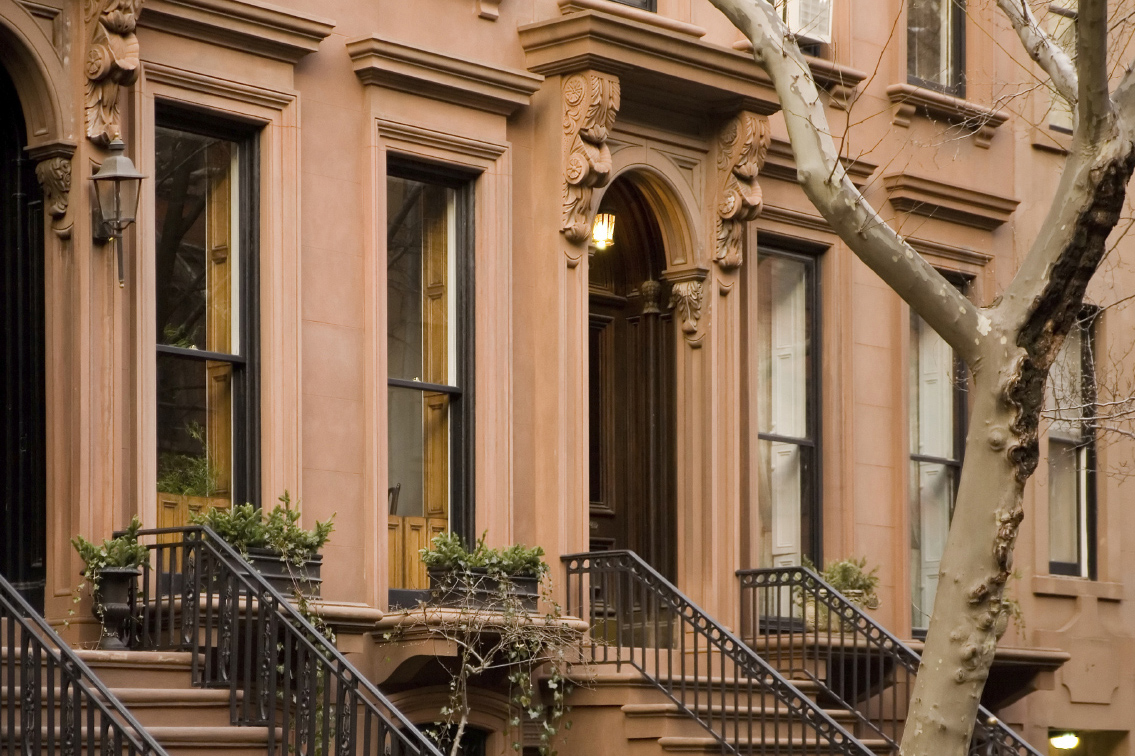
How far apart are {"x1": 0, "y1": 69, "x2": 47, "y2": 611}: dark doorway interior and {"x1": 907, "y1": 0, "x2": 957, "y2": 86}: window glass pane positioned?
28.4ft

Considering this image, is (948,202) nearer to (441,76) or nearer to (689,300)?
(689,300)

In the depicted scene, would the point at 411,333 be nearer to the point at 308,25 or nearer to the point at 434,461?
the point at 434,461

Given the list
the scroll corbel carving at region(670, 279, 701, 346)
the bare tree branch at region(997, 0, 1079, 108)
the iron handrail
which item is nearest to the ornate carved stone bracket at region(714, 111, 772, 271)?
the scroll corbel carving at region(670, 279, 701, 346)

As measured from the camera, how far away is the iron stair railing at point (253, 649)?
11094mm

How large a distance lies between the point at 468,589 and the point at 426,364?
187 cm

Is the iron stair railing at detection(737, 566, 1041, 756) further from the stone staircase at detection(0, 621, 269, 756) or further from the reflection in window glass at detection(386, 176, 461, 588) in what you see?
the stone staircase at detection(0, 621, 269, 756)

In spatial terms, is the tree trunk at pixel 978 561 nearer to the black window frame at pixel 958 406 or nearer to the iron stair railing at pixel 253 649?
the iron stair railing at pixel 253 649

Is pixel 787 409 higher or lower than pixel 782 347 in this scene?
lower

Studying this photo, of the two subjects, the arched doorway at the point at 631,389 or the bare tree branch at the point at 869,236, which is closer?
the bare tree branch at the point at 869,236

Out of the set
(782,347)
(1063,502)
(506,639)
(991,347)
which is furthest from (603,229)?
(1063,502)

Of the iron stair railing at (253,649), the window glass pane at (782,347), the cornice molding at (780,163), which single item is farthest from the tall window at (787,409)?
the iron stair railing at (253,649)

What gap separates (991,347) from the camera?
10125mm

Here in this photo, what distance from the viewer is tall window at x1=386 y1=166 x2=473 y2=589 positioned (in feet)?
46.6

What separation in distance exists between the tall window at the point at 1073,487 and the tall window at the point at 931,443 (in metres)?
1.17
